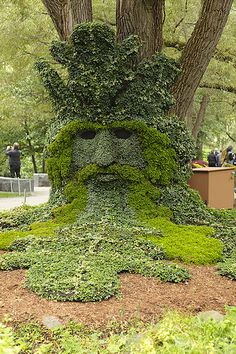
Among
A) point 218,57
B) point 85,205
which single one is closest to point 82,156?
point 85,205

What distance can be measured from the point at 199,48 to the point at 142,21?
1.18 metres

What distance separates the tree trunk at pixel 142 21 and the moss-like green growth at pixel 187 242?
339cm

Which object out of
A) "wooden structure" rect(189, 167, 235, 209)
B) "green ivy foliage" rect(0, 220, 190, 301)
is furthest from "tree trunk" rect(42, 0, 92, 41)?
"wooden structure" rect(189, 167, 235, 209)

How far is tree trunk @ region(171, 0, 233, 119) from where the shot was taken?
27.1 feet

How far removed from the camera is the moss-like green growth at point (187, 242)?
6316 mm

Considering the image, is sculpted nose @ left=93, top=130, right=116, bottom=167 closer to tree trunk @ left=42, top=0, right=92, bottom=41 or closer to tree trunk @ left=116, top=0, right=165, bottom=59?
tree trunk @ left=116, top=0, right=165, bottom=59

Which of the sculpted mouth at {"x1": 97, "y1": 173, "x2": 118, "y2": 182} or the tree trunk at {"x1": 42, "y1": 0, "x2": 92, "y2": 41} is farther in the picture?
the tree trunk at {"x1": 42, "y1": 0, "x2": 92, "y2": 41}

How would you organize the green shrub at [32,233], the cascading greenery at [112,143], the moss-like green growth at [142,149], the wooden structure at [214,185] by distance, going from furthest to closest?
the wooden structure at [214,185], the moss-like green growth at [142,149], the cascading greenery at [112,143], the green shrub at [32,233]

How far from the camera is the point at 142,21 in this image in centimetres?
865

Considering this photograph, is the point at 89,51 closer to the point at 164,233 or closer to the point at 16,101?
the point at 164,233

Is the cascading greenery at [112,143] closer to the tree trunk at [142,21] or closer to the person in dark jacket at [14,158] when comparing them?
the tree trunk at [142,21]

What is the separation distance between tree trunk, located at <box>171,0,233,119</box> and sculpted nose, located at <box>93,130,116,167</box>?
166 cm

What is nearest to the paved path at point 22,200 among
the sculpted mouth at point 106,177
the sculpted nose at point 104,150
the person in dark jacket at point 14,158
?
the person in dark jacket at point 14,158

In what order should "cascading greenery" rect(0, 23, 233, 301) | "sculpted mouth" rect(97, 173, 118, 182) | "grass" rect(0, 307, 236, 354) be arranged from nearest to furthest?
"grass" rect(0, 307, 236, 354)
"cascading greenery" rect(0, 23, 233, 301)
"sculpted mouth" rect(97, 173, 118, 182)
